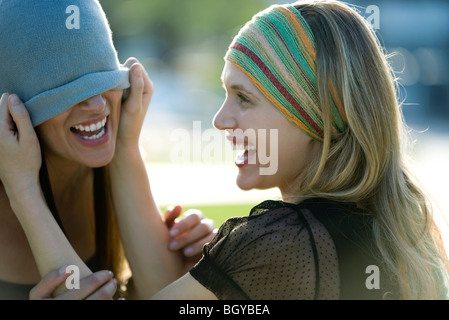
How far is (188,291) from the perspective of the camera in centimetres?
250

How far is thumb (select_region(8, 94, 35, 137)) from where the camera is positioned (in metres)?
2.80

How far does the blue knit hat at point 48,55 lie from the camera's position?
9.37 feet

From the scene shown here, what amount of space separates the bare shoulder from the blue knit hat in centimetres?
103

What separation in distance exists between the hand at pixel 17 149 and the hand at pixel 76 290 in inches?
17.0

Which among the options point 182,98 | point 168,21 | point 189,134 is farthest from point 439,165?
point 168,21

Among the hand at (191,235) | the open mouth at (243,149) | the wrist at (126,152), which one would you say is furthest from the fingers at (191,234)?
the open mouth at (243,149)

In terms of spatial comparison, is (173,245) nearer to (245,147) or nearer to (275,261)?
(245,147)

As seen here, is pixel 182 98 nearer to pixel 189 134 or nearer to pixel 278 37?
pixel 189 134

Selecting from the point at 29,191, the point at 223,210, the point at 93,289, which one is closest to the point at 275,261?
the point at 93,289

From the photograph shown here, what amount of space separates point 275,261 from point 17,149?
1.31 meters

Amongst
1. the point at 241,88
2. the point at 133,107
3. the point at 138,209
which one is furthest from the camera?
the point at 138,209

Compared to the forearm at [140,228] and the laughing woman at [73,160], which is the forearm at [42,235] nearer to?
the laughing woman at [73,160]

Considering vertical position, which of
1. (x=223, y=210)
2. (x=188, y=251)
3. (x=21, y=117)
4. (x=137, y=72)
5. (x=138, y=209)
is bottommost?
(x=223, y=210)

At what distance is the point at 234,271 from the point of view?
244 centimetres
